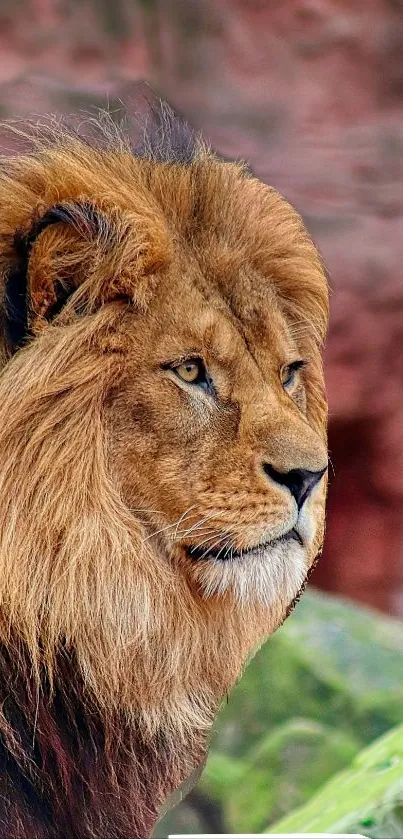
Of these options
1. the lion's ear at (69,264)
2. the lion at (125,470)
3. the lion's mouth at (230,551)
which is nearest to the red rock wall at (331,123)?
the lion at (125,470)

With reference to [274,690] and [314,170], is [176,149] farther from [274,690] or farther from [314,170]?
[274,690]

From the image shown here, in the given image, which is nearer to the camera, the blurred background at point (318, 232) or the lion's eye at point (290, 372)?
the lion's eye at point (290, 372)

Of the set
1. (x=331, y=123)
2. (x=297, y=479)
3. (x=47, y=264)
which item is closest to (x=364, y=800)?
(x=297, y=479)

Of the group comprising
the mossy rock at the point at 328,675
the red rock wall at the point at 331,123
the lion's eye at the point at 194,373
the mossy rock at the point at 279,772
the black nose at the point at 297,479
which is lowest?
the mossy rock at the point at 279,772

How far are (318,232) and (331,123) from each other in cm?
28

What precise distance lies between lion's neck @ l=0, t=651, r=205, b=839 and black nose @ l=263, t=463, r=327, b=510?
481mm

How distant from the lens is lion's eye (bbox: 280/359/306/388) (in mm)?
1956

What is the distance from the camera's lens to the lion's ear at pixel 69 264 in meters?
1.67

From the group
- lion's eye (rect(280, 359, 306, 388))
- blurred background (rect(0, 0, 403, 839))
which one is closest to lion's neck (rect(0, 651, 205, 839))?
blurred background (rect(0, 0, 403, 839))

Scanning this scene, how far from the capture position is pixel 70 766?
72.4 inches

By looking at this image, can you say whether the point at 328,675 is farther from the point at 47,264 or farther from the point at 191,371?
the point at 47,264

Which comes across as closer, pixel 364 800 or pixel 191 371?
pixel 191 371

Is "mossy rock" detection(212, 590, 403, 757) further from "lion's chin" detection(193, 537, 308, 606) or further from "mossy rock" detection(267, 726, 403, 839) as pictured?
"lion's chin" detection(193, 537, 308, 606)

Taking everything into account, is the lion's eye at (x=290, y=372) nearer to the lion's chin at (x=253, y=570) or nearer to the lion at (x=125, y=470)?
the lion at (x=125, y=470)
